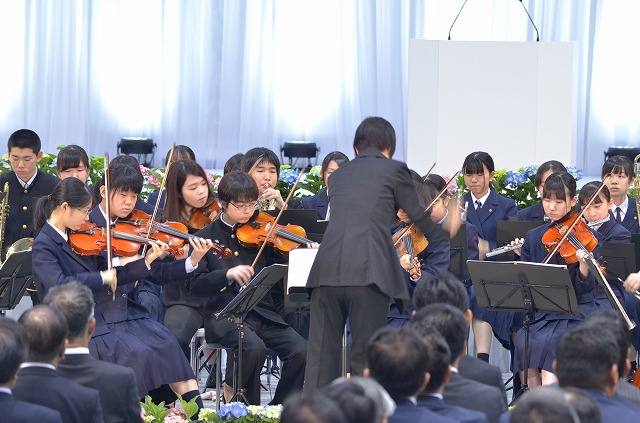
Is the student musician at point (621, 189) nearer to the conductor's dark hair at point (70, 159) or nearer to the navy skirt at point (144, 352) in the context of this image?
the navy skirt at point (144, 352)

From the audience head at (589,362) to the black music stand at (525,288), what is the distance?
183 cm

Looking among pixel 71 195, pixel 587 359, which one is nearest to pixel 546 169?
pixel 71 195

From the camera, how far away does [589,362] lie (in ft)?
9.04

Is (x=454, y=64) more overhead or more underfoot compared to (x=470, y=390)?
more overhead

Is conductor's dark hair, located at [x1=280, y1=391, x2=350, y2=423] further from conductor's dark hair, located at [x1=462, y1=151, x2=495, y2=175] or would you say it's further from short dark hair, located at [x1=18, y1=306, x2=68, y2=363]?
conductor's dark hair, located at [x1=462, y1=151, x2=495, y2=175]

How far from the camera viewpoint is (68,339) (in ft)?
10.3

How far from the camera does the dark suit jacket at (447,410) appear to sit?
8.84 ft

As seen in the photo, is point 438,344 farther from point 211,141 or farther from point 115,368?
point 211,141

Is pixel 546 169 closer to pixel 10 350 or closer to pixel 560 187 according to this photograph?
pixel 560 187

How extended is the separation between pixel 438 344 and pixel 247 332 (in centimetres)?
246

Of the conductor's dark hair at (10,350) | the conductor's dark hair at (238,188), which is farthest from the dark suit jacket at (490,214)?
the conductor's dark hair at (10,350)

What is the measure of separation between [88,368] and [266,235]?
205cm

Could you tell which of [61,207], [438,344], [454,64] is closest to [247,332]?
[61,207]

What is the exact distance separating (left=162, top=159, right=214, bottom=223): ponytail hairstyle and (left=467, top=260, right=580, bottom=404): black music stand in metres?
1.46
